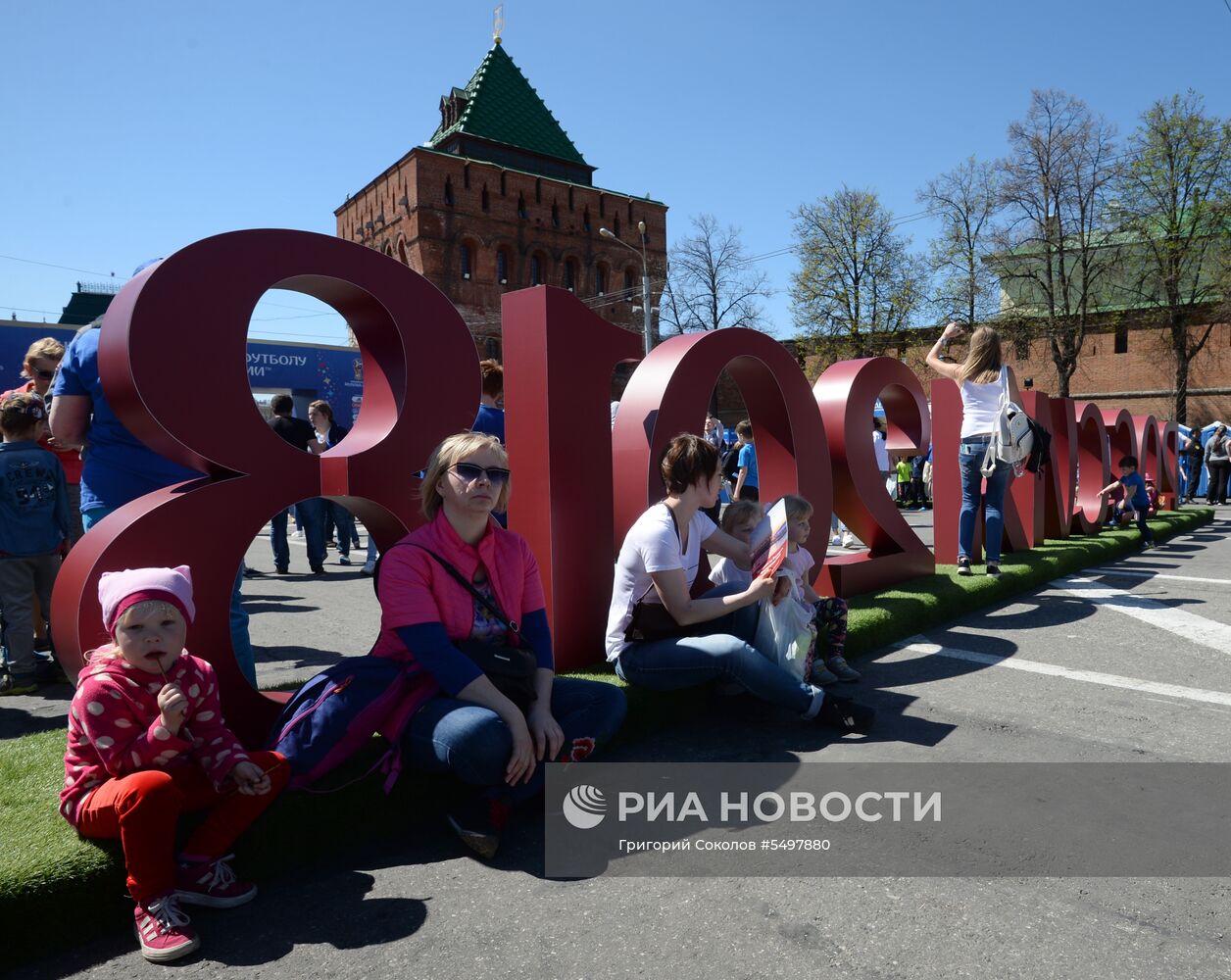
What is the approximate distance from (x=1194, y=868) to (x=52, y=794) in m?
3.54

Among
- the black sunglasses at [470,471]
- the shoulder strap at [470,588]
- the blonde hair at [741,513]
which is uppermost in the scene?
the black sunglasses at [470,471]

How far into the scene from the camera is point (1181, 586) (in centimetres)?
754

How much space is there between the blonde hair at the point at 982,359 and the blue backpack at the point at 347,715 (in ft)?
18.1

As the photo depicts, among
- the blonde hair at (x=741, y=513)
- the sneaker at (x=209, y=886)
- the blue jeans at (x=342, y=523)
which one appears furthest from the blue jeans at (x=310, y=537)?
the sneaker at (x=209, y=886)

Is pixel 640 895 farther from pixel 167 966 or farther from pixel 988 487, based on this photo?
pixel 988 487

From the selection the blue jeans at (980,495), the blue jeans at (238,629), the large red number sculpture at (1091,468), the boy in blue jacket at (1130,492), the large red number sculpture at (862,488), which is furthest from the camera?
the boy in blue jacket at (1130,492)

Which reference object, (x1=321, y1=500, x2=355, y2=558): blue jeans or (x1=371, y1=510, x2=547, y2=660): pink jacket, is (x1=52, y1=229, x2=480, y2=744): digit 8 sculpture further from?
(x1=321, y1=500, x2=355, y2=558): blue jeans

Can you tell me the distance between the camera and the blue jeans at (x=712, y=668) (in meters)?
3.58

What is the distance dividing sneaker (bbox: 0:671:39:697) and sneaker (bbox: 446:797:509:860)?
348 centimetres

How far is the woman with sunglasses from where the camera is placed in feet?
9.09

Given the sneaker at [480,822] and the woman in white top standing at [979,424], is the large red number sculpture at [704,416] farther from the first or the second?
the sneaker at [480,822]

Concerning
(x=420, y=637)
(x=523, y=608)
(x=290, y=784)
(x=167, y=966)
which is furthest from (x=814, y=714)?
(x=167, y=966)

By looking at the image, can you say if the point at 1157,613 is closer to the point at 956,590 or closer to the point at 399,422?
the point at 956,590

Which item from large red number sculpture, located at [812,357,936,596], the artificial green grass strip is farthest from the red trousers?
large red number sculpture, located at [812,357,936,596]
